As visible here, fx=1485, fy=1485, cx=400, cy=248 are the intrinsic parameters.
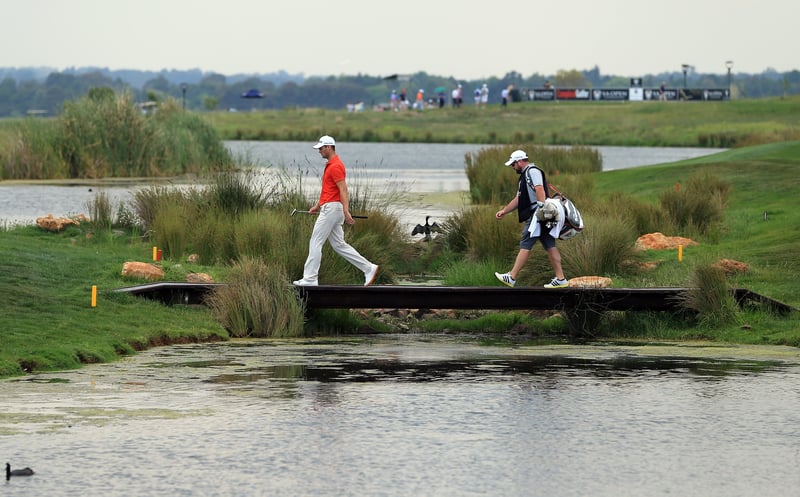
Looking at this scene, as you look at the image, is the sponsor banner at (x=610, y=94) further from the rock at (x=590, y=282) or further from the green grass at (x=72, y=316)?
the rock at (x=590, y=282)

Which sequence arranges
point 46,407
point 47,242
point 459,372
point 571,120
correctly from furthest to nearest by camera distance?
point 571,120 < point 47,242 < point 459,372 < point 46,407

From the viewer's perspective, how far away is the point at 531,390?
1262 centimetres

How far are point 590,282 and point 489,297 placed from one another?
5.68 feet

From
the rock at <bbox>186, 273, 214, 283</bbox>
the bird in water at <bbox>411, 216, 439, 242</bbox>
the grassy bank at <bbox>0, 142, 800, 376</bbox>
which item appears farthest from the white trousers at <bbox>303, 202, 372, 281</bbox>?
the bird in water at <bbox>411, 216, 439, 242</bbox>

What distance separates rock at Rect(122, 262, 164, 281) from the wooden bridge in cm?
137

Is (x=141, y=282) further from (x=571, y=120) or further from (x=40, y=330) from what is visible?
(x=571, y=120)

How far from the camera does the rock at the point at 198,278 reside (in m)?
18.8

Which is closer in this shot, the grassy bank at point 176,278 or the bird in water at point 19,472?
the bird in water at point 19,472

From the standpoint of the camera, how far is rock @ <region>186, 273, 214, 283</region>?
61.8ft

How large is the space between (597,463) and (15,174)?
37839 mm

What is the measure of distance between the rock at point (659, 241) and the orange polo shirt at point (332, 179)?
6.95m

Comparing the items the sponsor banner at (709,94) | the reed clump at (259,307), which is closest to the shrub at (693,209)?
the reed clump at (259,307)

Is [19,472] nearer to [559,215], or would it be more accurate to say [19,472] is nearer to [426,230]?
[559,215]

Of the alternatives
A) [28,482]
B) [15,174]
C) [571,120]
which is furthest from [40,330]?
[571,120]
